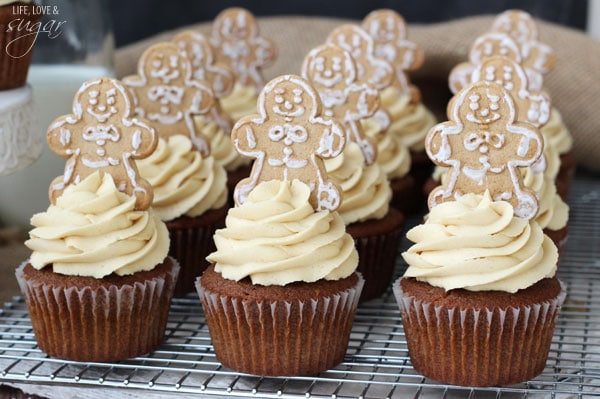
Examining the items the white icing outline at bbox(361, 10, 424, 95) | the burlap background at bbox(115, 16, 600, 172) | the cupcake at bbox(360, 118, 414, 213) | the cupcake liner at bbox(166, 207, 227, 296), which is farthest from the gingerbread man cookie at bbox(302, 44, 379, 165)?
the burlap background at bbox(115, 16, 600, 172)

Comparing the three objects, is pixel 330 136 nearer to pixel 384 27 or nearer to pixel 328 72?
pixel 328 72

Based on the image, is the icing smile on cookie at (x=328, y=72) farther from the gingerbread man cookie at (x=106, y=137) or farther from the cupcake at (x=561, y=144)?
the cupcake at (x=561, y=144)

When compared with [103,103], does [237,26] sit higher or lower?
lower

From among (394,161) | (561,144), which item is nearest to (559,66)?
(561,144)

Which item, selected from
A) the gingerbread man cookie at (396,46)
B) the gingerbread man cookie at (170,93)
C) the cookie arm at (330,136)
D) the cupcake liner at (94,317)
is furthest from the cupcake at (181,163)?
the gingerbread man cookie at (396,46)

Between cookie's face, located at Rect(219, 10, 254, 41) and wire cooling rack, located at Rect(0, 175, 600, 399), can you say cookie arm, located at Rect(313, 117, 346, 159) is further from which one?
cookie's face, located at Rect(219, 10, 254, 41)

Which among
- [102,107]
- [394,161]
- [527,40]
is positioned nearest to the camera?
[102,107]
